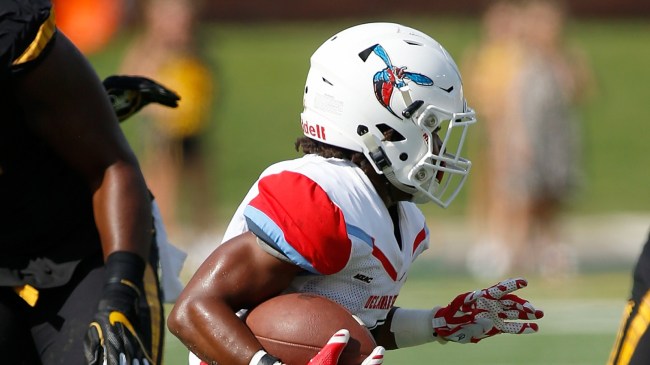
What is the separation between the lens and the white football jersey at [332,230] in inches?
123

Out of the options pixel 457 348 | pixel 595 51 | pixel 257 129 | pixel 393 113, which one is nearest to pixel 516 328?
pixel 393 113

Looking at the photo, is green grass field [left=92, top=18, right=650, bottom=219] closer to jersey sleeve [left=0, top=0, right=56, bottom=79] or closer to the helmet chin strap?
jersey sleeve [left=0, top=0, right=56, bottom=79]

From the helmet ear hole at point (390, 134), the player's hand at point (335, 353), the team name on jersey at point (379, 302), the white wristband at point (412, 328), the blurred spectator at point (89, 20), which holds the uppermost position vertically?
the blurred spectator at point (89, 20)

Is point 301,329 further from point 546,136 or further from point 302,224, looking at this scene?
point 546,136

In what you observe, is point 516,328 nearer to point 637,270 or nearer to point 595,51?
point 637,270

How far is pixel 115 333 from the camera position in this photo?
11.2 feet

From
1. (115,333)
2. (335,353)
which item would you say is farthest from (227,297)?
(115,333)

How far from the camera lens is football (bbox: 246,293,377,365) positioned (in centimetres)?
318

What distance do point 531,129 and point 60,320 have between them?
775 centimetres

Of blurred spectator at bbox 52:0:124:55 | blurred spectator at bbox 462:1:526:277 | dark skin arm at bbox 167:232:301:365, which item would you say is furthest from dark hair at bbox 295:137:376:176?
blurred spectator at bbox 52:0:124:55

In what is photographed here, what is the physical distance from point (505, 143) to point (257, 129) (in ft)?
36.6

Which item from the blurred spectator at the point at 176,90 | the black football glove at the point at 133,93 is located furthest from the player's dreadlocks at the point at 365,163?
the blurred spectator at the point at 176,90

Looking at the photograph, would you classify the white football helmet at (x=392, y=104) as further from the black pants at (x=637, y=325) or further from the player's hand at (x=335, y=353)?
the black pants at (x=637, y=325)

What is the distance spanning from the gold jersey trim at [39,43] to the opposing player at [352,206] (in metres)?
0.72
